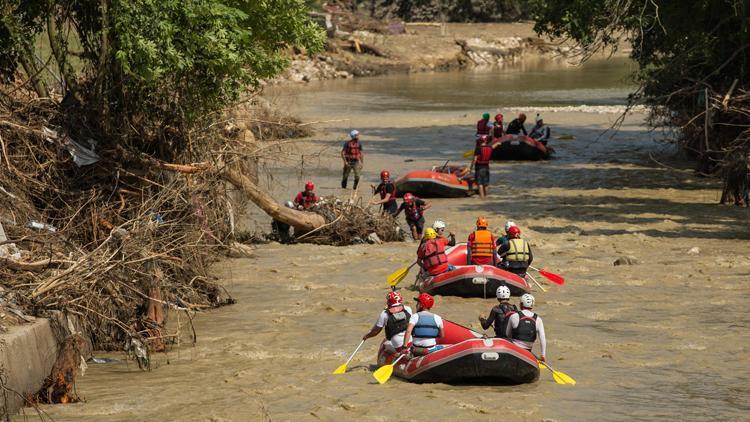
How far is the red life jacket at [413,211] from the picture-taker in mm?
26875

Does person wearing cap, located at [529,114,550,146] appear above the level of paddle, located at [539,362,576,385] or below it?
above

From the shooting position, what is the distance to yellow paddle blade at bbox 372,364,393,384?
50.7 feet

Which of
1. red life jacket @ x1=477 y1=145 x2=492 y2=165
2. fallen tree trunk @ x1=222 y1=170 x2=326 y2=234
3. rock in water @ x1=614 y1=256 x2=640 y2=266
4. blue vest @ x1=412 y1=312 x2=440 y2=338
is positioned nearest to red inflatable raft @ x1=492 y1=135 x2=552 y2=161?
red life jacket @ x1=477 y1=145 x2=492 y2=165

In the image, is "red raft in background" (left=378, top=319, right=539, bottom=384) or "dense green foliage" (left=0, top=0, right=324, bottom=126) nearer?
"red raft in background" (left=378, top=319, right=539, bottom=384)

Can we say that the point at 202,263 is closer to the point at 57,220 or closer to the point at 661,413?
the point at 57,220

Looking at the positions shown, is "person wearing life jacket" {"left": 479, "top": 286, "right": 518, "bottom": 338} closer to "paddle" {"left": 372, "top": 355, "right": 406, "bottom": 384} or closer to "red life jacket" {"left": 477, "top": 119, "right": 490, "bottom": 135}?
"paddle" {"left": 372, "top": 355, "right": 406, "bottom": 384}

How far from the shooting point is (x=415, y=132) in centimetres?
4862

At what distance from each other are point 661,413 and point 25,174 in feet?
32.6

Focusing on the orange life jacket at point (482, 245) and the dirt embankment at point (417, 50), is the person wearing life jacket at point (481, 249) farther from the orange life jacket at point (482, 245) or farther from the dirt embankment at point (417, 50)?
the dirt embankment at point (417, 50)

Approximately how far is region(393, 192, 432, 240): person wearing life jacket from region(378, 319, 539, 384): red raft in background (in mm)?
11255

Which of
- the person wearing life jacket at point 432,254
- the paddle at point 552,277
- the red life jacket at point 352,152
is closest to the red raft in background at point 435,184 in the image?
the red life jacket at point 352,152

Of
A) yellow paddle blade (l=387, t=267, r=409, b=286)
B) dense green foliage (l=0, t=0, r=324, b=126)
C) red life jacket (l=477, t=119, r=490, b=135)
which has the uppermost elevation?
dense green foliage (l=0, t=0, r=324, b=126)

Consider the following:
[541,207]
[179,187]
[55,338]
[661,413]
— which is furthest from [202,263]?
[541,207]

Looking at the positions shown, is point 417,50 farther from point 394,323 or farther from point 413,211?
point 394,323
